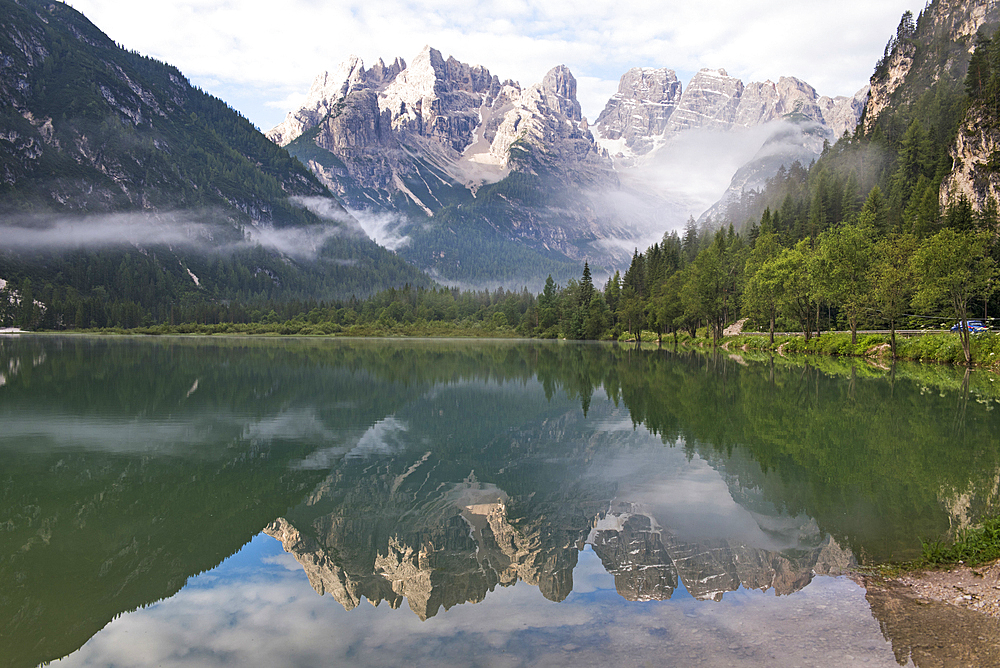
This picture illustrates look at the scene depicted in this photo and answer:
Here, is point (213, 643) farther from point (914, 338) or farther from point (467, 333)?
point (467, 333)

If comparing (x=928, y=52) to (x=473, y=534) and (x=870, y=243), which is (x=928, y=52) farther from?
(x=473, y=534)

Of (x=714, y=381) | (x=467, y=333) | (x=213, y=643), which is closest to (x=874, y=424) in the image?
(x=714, y=381)

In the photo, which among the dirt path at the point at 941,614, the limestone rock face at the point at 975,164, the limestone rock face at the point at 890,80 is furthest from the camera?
the limestone rock face at the point at 890,80

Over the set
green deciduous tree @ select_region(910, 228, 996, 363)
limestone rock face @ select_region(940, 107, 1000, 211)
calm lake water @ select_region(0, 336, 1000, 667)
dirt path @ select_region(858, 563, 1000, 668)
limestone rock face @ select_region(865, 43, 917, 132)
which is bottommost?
calm lake water @ select_region(0, 336, 1000, 667)

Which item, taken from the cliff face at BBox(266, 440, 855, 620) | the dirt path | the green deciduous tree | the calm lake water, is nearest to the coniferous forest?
the green deciduous tree

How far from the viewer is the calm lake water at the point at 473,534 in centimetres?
711

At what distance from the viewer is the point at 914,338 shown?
193 ft

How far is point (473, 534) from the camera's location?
10.8 m

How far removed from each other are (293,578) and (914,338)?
66.2 m

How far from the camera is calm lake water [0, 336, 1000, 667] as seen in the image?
23.3 ft

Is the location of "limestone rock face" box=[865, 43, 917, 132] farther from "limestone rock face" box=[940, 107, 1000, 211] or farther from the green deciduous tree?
the green deciduous tree

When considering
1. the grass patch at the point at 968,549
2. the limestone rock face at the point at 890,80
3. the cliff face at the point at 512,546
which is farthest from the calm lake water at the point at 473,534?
the limestone rock face at the point at 890,80

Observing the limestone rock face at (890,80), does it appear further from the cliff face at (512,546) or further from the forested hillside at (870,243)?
the cliff face at (512,546)

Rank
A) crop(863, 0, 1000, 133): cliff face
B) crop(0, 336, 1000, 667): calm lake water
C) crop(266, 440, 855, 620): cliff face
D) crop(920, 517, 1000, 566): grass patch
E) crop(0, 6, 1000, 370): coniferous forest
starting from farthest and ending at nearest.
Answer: crop(863, 0, 1000, 133): cliff face
crop(0, 6, 1000, 370): coniferous forest
crop(920, 517, 1000, 566): grass patch
crop(266, 440, 855, 620): cliff face
crop(0, 336, 1000, 667): calm lake water
